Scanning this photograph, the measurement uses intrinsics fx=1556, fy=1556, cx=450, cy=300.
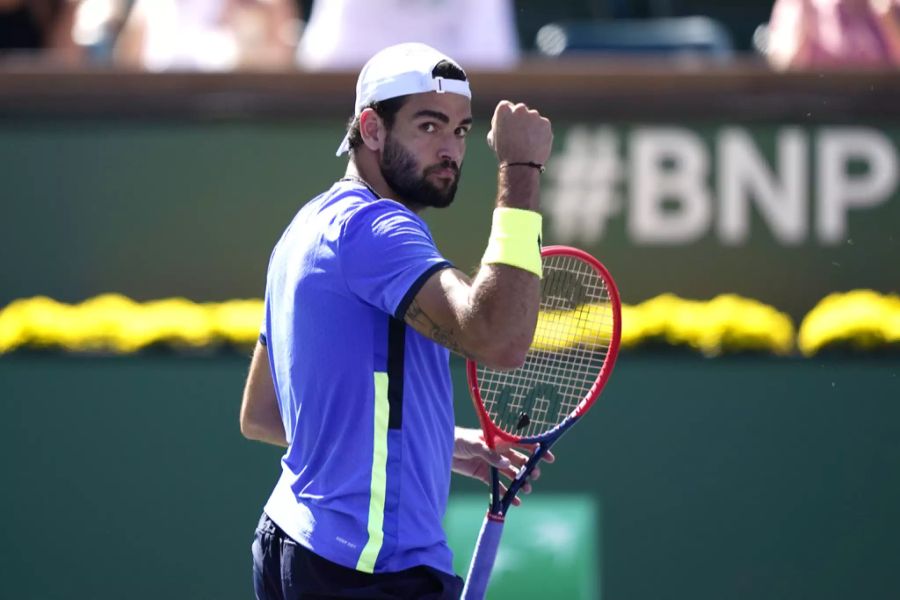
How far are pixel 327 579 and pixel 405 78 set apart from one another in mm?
981

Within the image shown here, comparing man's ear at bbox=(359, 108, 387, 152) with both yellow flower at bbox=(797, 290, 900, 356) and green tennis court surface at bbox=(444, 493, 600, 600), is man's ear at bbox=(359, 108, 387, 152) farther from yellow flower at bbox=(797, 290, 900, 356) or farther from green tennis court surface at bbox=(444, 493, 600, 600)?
yellow flower at bbox=(797, 290, 900, 356)

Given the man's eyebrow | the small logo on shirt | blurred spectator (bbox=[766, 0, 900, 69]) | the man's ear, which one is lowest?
the small logo on shirt

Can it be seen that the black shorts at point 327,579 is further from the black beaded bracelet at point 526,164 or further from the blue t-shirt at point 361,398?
the black beaded bracelet at point 526,164

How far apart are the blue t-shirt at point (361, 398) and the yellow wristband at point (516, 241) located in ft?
0.37

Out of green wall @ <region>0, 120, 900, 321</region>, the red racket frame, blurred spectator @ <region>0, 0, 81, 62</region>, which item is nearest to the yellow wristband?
the red racket frame

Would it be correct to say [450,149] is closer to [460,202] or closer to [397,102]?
[397,102]

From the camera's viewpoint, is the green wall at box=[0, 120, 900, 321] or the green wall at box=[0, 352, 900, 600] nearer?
the green wall at box=[0, 352, 900, 600]

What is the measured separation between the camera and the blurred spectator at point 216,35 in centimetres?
701

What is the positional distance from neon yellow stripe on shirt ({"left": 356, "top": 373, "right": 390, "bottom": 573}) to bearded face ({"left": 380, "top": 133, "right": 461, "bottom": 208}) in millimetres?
379

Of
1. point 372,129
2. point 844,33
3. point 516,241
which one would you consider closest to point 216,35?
point 844,33

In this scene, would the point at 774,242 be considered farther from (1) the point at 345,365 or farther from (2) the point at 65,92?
(1) the point at 345,365

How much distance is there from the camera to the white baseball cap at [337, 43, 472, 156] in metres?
3.05

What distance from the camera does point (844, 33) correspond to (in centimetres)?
680

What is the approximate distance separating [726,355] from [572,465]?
70 centimetres
